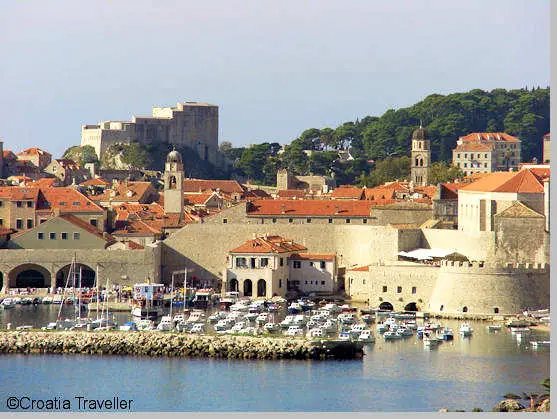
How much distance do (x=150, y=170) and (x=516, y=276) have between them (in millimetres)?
43255

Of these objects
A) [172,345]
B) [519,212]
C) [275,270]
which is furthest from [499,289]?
[172,345]

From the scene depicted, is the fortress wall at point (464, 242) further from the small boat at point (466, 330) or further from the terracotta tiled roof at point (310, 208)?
the small boat at point (466, 330)

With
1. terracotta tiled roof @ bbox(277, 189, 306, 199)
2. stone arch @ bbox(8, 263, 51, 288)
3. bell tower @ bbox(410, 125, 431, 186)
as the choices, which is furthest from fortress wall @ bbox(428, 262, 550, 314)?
bell tower @ bbox(410, 125, 431, 186)

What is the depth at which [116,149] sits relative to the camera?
98688 mm

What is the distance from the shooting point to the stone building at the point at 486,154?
332ft

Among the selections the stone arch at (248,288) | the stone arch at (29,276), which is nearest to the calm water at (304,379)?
the stone arch at (248,288)

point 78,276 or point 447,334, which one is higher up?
point 78,276

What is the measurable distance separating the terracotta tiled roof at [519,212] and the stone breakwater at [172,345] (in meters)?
10.9

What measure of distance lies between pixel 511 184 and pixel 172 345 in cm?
1561

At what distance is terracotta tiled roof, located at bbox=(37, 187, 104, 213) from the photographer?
67.4 m

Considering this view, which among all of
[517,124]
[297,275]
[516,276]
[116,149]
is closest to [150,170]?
[116,149]

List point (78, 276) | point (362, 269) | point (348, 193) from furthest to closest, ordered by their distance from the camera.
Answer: point (348, 193) < point (78, 276) < point (362, 269)

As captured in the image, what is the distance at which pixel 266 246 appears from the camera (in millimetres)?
60125

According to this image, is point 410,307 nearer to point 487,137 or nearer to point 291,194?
point 291,194
